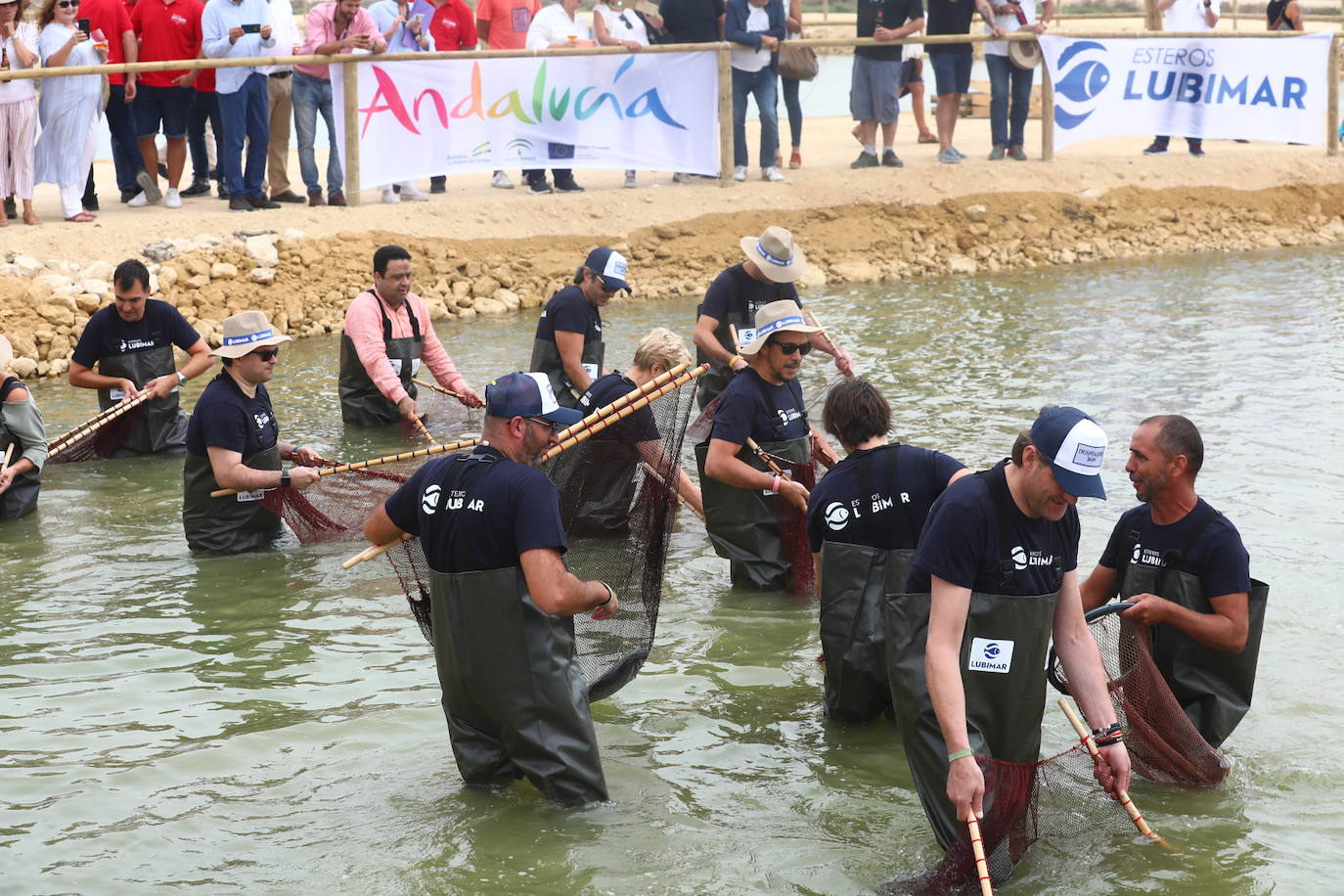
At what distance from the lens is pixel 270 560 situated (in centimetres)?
916

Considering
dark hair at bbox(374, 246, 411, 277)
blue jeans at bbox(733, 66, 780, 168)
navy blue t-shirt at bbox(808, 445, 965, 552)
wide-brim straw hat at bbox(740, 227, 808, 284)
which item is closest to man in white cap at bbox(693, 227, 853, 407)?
wide-brim straw hat at bbox(740, 227, 808, 284)

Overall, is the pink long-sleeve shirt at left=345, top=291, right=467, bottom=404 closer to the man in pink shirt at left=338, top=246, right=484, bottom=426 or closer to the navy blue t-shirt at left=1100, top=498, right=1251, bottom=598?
the man in pink shirt at left=338, top=246, right=484, bottom=426

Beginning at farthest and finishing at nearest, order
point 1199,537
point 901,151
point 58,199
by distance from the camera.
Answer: point 901,151
point 58,199
point 1199,537

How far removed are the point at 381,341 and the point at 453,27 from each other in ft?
27.2

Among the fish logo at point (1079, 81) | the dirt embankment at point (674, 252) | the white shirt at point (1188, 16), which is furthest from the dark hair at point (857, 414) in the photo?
the white shirt at point (1188, 16)

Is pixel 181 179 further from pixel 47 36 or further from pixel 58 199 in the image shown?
pixel 47 36

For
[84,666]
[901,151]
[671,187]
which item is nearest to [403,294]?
[84,666]

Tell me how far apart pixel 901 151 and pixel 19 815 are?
58.2ft

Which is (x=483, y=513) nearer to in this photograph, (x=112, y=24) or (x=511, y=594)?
(x=511, y=594)

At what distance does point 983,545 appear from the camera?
15.9 ft

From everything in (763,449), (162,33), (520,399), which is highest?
(162,33)

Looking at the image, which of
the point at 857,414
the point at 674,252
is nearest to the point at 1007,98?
the point at 674,252

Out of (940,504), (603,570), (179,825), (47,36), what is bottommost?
(179,825)

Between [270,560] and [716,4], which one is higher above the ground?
[716,4]
